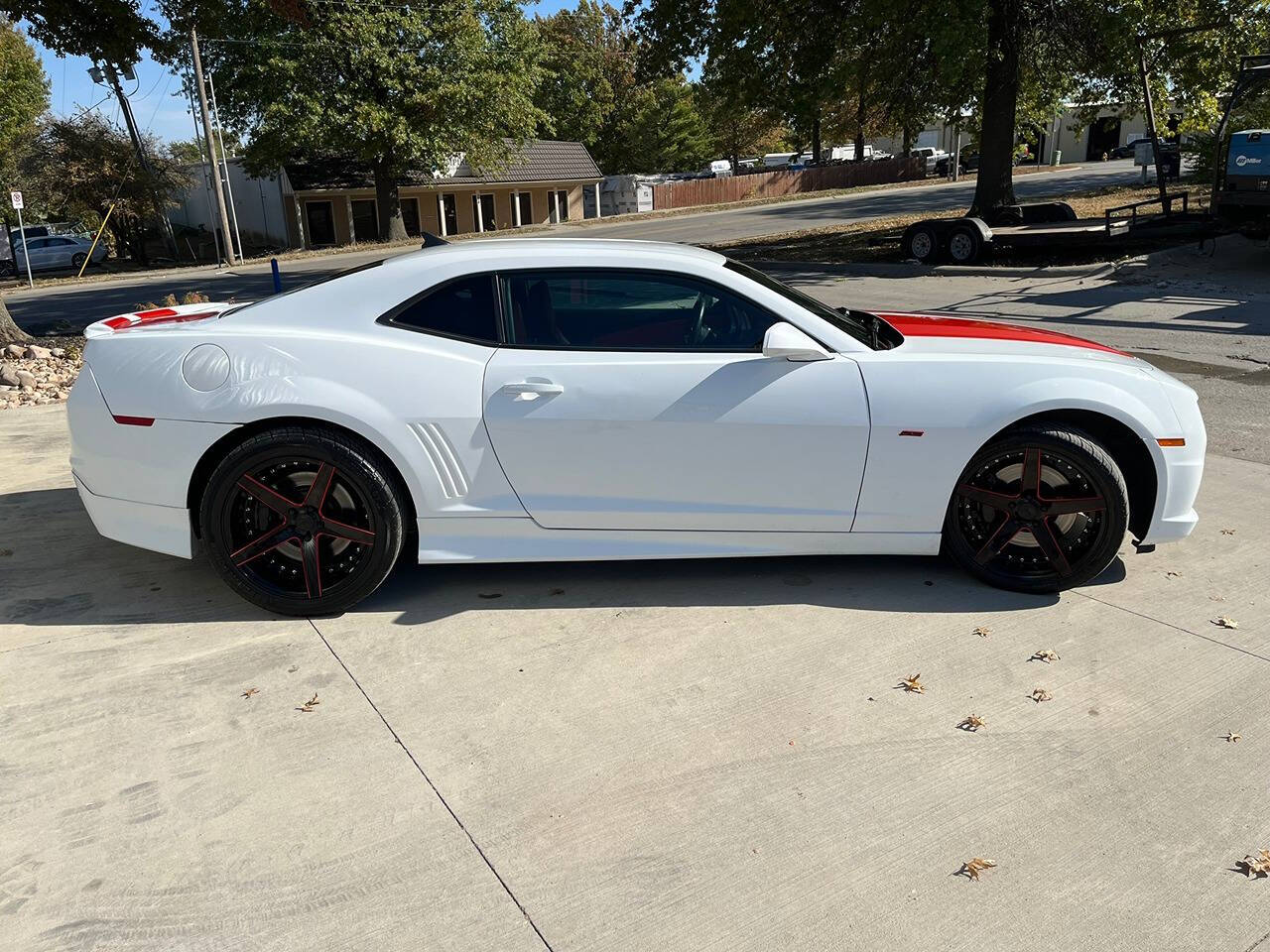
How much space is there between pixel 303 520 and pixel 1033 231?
14605 mm

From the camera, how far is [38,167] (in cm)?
3356

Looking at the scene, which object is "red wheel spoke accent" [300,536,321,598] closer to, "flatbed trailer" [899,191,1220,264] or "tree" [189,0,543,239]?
"flatbed trailer" [899,191,1220,264]

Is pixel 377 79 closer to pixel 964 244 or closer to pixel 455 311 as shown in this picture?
pixel 964 244

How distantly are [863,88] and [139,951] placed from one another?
19.3m

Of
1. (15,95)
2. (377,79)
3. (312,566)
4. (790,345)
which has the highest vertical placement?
(15,95)

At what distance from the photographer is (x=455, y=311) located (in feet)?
12.9

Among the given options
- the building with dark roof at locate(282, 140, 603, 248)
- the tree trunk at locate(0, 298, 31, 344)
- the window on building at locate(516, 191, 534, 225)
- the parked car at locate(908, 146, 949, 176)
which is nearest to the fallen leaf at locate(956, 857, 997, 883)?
the tree trunk at locate(0, 298, 31, 344)

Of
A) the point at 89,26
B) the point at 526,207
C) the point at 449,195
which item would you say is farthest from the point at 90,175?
the point at 89,26

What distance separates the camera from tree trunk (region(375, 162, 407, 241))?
116 ft

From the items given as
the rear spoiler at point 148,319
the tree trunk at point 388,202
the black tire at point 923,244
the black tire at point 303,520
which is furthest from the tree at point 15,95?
the black tire at point 303,520

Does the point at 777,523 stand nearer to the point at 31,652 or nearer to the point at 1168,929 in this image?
the point at 1168,929

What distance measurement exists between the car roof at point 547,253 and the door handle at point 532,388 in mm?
530

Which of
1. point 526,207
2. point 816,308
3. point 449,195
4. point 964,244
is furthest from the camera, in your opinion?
point 526,207

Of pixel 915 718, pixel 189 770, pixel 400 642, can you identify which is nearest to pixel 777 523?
pixel 915 718
